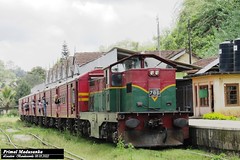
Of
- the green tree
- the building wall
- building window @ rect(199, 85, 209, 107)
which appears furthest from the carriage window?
the green tree

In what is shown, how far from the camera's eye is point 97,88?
18141mm

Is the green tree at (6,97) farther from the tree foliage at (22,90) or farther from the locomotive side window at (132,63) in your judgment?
the locomotive side window at (132,63)

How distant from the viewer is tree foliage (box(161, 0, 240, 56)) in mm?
47544

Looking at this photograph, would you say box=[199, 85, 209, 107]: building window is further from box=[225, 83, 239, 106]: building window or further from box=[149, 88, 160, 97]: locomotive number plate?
box=[149, 88, 160, 97]: locomotive number plate

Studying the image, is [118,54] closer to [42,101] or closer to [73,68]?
[42,101]

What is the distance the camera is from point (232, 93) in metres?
28.8

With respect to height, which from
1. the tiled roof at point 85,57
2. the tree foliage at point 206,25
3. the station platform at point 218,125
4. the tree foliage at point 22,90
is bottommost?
the station platform at point 218,125

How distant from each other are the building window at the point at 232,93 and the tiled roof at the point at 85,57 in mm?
30983

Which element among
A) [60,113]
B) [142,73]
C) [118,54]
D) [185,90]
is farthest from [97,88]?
[185,90]

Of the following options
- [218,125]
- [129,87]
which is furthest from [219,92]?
[129,87]

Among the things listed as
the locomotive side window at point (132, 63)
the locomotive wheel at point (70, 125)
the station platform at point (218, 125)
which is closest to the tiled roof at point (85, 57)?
the locomotive wheel at point (70, 125)

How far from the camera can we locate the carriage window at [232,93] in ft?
94.2

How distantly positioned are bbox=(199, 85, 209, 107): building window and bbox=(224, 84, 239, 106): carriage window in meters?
1.66

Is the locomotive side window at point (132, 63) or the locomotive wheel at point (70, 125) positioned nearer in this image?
the locomotive side window at point (132, 63)
